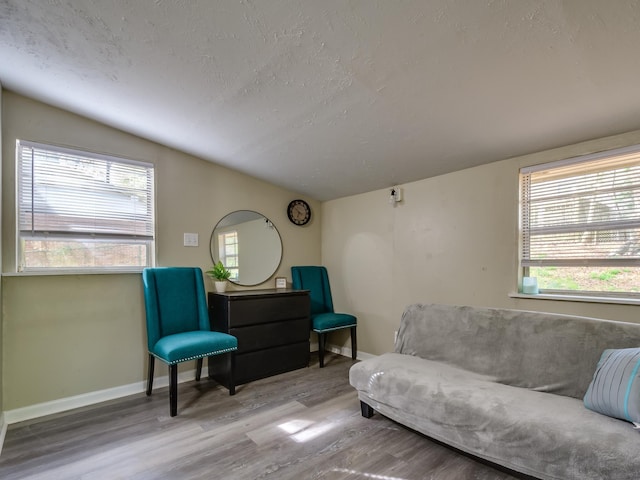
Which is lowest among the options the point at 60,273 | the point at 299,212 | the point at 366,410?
the point at 366,410

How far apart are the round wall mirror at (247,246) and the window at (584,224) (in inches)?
98.8

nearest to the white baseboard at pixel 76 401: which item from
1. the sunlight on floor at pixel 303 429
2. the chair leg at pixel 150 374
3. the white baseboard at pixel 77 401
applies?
the white baseboard at pixel 77 401

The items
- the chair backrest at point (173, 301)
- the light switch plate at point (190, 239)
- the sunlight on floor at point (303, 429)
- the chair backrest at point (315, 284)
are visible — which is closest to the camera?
the sunlight on floor at point (303, 429)

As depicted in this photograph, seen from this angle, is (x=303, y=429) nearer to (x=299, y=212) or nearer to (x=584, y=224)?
(x=584, y=224)

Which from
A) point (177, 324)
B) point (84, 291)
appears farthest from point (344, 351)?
point (84, 291)

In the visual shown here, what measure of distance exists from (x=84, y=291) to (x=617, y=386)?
3462 mm

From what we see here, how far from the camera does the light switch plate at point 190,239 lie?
316cm

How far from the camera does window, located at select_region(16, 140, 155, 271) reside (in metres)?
2.46

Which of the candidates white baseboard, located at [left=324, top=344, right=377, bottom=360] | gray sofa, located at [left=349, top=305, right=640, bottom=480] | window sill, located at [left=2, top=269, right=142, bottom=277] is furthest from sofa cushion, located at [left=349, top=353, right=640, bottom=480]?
window sill, located at [left=2, top=269, right=142, bottom=277]

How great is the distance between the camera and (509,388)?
185 centimetres

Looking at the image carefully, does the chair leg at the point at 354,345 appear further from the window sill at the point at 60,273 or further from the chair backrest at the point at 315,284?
the window sill at the point at 60,273

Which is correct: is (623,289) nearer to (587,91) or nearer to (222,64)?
(587,91)

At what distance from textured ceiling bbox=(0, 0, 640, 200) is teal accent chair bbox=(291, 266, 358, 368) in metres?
1.61

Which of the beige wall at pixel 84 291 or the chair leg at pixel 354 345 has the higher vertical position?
the beige wall at pixel 84 291
